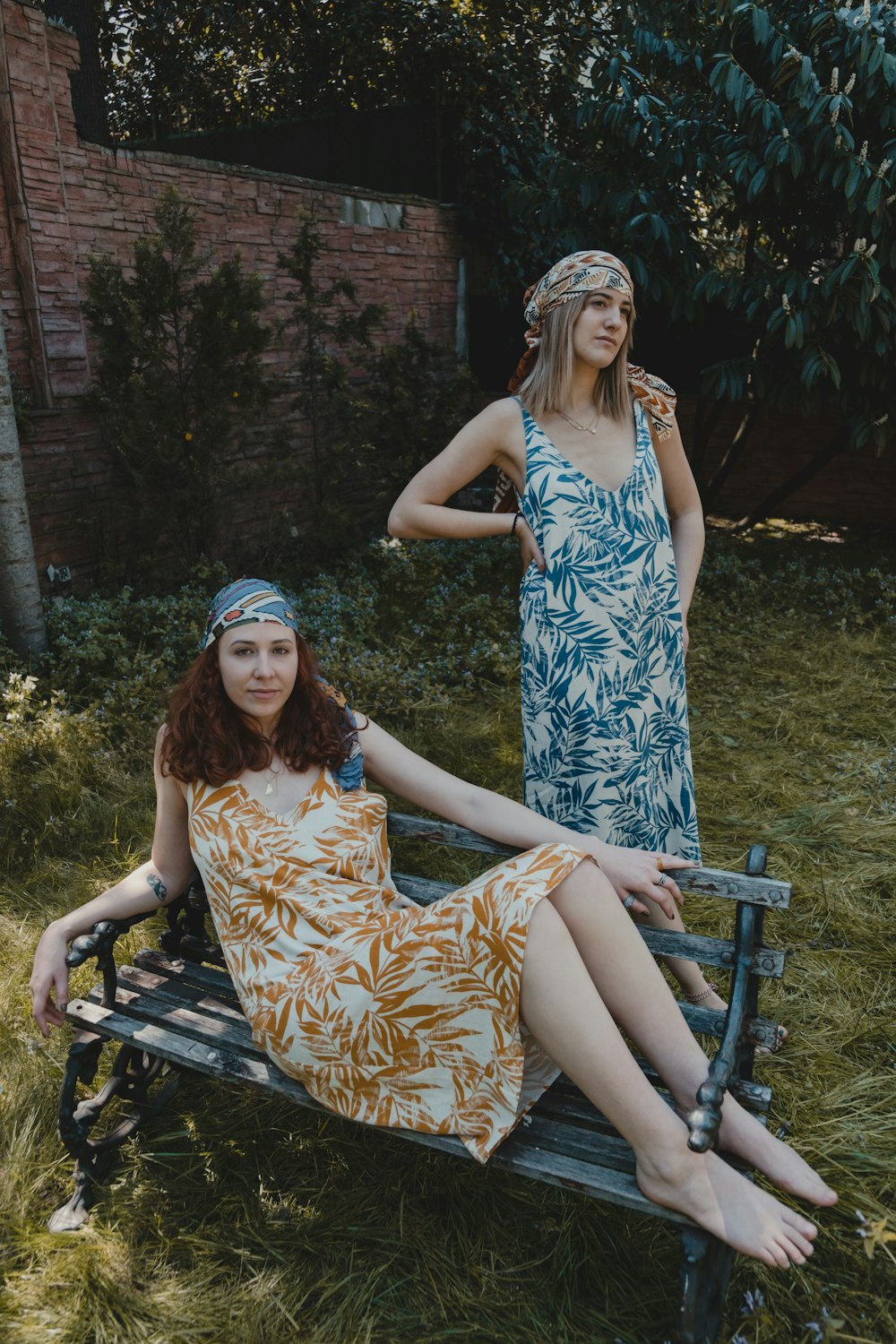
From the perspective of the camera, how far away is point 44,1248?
205cm

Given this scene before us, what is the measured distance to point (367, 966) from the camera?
191 cm

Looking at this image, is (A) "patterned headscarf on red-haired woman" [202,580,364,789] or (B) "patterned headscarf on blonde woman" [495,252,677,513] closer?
(A) "patterned headscarf on red-haired woman" [202,580,364,789]

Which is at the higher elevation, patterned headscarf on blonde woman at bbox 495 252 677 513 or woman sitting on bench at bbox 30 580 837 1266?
patterned headscarf on blonde woman at bbox 495 252 677 513

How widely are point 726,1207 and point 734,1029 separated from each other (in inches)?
12.5

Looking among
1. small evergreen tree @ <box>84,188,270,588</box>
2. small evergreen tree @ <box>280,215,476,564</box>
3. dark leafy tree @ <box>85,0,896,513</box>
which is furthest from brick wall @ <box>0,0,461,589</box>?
dark leafy tree @ <box>85,0,896,513</box>

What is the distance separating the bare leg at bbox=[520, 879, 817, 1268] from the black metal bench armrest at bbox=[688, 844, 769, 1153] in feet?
0.20

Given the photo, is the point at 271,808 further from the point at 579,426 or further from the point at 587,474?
the point at 579,426

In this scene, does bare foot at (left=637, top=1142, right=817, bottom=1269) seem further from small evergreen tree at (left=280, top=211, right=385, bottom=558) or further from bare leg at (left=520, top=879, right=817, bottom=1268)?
small evergreen tree at (left=280, top=211, right=385, bottom=558)

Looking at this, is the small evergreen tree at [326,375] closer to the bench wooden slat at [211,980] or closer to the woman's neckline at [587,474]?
the woman's neckline at [587,474]

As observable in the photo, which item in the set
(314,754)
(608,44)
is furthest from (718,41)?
(314,754)

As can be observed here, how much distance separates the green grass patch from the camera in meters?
1.88

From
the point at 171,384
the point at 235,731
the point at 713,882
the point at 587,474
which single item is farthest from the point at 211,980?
the point at 171,384

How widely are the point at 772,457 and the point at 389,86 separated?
4.84m

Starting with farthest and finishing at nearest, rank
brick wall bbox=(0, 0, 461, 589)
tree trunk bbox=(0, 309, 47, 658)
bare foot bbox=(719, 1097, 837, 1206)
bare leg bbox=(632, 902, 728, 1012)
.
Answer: brick wall bbox=(0, 0, 461, 589), tree trunk bbox=(0, 309, 47, 658), bare leg bbox=(632, 902, 728, 1012), bare foot bbox=(719, 1097, 837, 1206)
